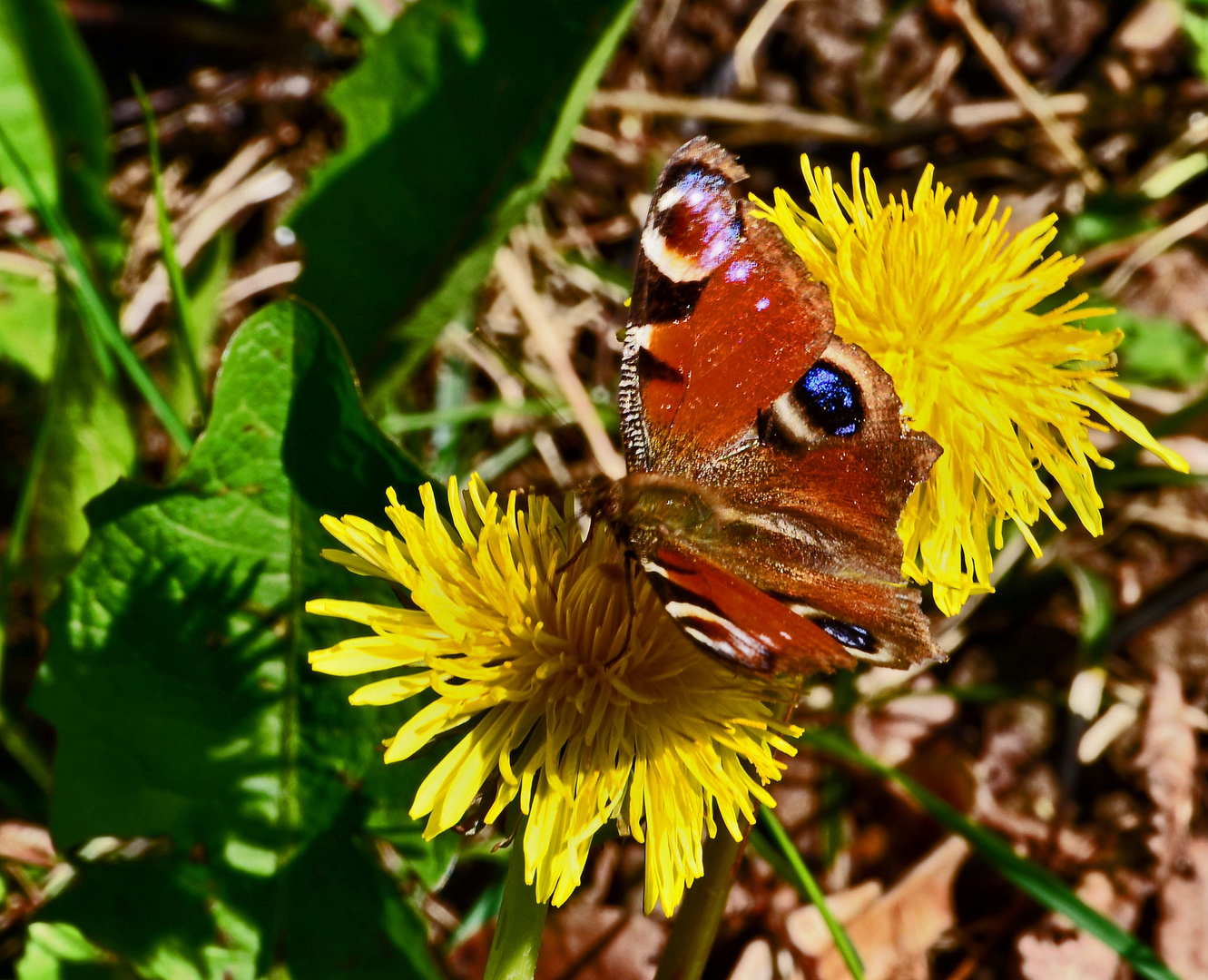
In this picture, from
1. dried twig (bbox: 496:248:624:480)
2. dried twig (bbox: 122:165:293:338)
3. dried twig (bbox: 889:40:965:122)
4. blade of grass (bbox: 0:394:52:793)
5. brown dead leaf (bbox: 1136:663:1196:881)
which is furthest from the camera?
dried twig (bbox: 889:40:965:122)

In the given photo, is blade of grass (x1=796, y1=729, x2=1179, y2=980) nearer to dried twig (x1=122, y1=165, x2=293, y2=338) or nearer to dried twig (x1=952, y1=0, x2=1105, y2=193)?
dried twig (x1=952, y1=0, x2=1105, y2=193)

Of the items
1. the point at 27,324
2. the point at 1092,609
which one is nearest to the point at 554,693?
the point at 1092,609

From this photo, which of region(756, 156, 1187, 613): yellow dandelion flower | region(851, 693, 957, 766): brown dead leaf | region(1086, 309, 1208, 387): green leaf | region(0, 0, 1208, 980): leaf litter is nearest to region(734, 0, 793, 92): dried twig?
region(0, 0, 1208, 980): leaf litter

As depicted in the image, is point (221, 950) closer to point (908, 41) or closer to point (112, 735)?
point (112, 735)

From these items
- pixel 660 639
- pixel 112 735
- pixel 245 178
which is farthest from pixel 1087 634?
pixel 245 178

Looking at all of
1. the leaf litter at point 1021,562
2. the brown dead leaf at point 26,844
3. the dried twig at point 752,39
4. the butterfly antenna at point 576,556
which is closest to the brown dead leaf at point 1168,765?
the leaf litter at point 1021,562
